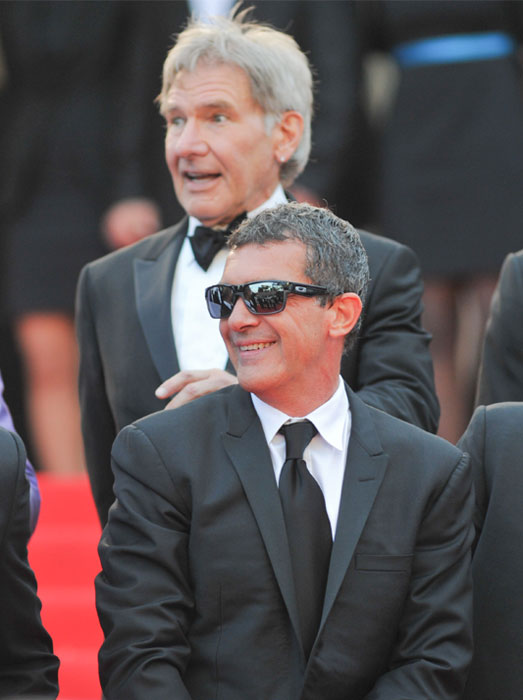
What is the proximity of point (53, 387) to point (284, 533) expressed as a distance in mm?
2916

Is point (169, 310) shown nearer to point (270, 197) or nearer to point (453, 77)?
point (270, 197)

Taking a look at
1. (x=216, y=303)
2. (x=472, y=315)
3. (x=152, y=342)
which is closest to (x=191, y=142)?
(x=152, y=342)

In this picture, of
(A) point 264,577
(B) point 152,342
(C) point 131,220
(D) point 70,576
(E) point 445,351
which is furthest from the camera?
(C) point 131,220

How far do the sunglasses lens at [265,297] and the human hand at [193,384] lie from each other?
14.7 inches

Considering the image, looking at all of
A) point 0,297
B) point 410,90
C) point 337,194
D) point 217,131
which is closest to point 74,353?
point 0,297

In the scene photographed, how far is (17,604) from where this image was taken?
9.21ft

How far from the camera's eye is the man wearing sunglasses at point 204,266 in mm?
3611

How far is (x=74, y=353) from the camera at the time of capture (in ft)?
18.3

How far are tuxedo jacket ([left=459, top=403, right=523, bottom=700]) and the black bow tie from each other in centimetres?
104

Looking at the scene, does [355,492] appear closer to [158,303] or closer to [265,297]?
[265,297]

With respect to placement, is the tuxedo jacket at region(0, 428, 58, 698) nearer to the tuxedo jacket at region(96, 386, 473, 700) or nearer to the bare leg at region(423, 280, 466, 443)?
the tuxedo jacket at region(96, 386, 473, 700)

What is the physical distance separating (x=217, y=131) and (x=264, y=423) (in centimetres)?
117

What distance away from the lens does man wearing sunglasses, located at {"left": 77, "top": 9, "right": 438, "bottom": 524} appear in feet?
11.8

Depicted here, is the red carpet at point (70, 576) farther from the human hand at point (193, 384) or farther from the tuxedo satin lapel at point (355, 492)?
the tuxedo satin lapel at point (355, 492)
